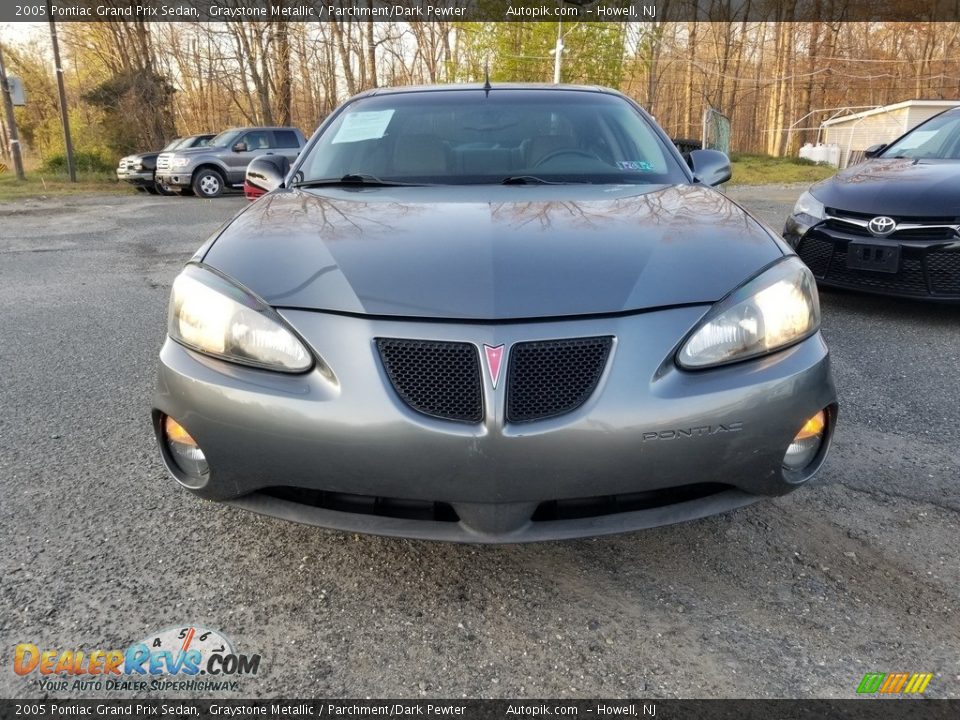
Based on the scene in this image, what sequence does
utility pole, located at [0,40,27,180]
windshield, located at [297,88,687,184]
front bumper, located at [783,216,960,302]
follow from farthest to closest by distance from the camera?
utility pole, located at [0,40,27,180] → front bumper, located at [783,216,960,302] → windshield, located at [297,88,687,184]

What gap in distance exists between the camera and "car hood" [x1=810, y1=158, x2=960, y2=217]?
13.3 feet

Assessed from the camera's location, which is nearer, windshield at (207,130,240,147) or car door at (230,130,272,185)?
car door at (230,130,272,185)

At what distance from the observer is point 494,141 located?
2.84 m

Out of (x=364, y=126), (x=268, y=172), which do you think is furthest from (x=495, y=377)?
(x=268, y=172)

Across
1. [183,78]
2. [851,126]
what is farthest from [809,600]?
[851,126]

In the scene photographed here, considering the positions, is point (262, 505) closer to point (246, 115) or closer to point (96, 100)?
point (96, 100)

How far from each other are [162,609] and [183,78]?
31156 millimetres

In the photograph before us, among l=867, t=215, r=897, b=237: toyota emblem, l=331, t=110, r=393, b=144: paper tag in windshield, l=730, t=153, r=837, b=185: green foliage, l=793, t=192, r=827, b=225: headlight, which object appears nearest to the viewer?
l=331, t=110, r=393, b=144: paper tag in windshield

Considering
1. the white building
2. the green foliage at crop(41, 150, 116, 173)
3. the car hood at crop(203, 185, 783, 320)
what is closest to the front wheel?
the green foliage at crop(41, 150, 116, 173)

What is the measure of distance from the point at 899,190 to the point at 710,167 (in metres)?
2.01

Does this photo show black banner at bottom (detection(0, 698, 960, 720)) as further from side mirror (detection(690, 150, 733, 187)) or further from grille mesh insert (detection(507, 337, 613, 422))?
side mirror (detection(690, 150, 733, 187))

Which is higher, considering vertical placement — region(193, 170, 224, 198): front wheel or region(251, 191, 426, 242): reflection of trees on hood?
region(251, 191, 426, 242): reflection of trees on hood

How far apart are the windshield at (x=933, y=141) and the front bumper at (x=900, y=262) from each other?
4.16 feet

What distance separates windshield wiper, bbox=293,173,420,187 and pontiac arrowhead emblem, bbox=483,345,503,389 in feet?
4.15
